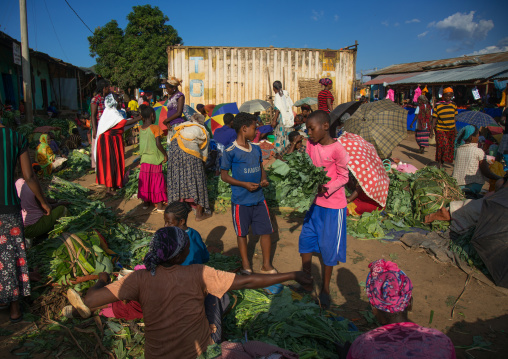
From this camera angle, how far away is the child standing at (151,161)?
20.2 feet

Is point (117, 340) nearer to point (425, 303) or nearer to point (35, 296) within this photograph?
point (35, 296)

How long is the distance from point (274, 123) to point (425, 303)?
636 centimetres

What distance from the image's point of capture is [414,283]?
411 centimetres

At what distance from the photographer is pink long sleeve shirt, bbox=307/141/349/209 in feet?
11.4

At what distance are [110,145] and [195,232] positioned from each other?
484cm

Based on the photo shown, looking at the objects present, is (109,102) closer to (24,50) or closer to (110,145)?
(110,145)

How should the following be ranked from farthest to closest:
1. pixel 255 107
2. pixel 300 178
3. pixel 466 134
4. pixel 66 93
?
pixel 66 93 → pixel 255 107 → pixel 466 134 → pixel 300 178

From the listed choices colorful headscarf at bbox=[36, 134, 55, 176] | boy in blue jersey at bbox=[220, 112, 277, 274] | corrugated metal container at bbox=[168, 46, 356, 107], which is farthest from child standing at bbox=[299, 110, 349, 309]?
corrugated metal container at bbox=[168, 46, 356, 107]

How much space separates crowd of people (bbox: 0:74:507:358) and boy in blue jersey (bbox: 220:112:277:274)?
0.04 ft

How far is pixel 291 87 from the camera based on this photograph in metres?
16.4

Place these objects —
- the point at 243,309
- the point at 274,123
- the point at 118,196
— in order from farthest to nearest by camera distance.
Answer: the point at 274,123 < the point at 118,196 < the point at 243,309

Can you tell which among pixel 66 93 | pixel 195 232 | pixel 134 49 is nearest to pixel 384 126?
pixel 195 232

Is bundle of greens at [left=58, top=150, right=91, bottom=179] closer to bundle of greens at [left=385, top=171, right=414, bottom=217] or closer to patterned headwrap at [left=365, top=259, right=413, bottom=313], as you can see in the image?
bundle of greens at [left=385, top=171, right=414, bottom=217]

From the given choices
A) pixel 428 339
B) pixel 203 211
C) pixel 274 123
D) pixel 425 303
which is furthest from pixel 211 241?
pixel 274 123
